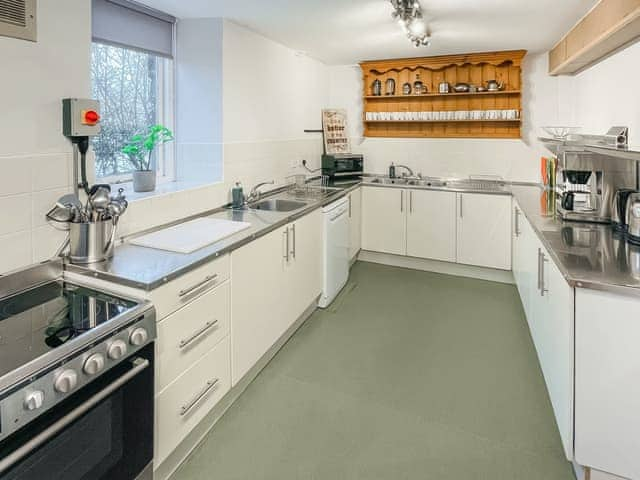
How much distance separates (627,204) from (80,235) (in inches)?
108

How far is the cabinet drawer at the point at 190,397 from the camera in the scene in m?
1.75

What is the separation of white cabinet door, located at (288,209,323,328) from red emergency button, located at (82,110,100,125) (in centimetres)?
129

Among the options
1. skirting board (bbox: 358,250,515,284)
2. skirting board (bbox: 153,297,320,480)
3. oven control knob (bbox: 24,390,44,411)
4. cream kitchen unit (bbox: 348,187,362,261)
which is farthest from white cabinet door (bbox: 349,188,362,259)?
oven control knob (bbox: 24,390,44,411)

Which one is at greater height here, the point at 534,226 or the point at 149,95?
the point at 149,95

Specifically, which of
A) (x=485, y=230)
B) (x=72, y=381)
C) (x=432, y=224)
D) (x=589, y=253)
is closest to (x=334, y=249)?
(x=432, y=224)

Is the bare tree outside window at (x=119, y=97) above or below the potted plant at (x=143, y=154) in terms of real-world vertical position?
above

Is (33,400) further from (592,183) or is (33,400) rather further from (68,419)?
(592,183)

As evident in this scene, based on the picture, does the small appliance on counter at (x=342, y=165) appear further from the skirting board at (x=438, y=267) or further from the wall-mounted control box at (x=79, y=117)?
the wall-mounted control box at (x=79, y=117)

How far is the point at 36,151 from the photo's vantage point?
181 cm

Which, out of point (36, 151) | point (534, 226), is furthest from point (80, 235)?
point (534, 226)

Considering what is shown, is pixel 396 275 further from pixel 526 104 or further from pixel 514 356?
pixel 526 104

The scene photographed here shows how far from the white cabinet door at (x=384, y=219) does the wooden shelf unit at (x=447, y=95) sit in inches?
31.9

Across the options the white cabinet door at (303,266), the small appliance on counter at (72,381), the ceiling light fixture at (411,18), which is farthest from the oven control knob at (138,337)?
the ceiling light fixture at (411,18)

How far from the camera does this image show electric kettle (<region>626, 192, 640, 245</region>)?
7.22 ft
